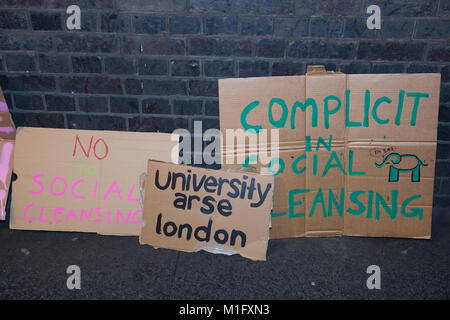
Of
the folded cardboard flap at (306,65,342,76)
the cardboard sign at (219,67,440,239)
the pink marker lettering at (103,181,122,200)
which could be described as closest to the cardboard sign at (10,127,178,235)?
the pink marker lettering at (103,181,122,200)

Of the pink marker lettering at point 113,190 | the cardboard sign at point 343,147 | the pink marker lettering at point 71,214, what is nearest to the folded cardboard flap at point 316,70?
the cardboard sign at point 343,147

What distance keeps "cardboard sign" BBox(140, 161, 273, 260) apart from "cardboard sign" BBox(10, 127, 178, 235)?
204mm

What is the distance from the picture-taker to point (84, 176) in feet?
6.84

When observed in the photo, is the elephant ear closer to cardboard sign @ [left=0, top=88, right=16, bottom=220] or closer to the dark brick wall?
the dark brick wall

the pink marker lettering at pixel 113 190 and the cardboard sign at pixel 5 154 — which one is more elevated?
the cardboard sign at pixel 5 154

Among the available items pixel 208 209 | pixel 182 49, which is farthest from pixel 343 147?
pixel 182 49

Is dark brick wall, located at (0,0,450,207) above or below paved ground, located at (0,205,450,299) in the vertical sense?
above

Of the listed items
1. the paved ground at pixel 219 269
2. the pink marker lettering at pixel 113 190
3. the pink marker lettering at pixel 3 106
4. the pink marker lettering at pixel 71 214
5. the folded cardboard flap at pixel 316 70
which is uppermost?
the folded cardboard flap at pixel 316 70

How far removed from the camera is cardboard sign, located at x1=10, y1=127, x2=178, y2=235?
2.08 meters

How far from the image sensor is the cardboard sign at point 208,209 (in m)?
1.88

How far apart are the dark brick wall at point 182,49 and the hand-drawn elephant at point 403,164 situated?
354 mm

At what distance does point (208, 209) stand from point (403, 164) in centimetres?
117

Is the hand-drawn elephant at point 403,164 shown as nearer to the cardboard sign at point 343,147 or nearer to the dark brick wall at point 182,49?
the cardboard sign at point 343,147

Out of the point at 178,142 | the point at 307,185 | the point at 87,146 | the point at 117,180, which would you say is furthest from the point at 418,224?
the point at 87,146
